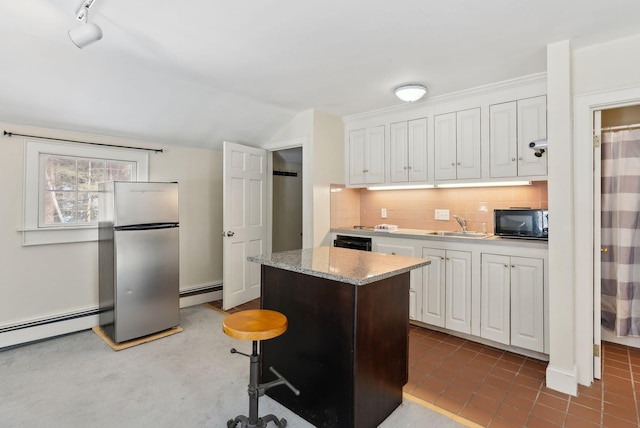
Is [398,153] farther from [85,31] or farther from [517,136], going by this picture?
[85,31]

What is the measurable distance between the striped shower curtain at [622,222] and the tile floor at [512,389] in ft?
1.07

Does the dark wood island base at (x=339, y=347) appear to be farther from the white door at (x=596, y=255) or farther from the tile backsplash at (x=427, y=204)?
the tile backsplash at (x=427, y=204)

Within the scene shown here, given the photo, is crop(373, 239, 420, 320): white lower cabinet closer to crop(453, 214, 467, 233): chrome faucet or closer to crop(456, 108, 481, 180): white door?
crop(453, 214, 467, 233): chrome faucet

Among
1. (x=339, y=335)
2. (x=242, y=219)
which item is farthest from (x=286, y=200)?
(x=339, y=335)

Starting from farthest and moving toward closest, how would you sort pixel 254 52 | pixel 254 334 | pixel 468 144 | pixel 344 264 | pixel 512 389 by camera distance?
pixel 468 144
pixel 254 52
pixel 512 389
pixel 344 264
pixel 254 334

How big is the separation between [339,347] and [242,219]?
263 centimetres

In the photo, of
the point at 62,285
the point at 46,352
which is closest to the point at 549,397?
the point at 46,352

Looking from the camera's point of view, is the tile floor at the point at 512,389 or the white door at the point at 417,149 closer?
the tile floor at the point at 512,389

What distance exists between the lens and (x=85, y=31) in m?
1.90

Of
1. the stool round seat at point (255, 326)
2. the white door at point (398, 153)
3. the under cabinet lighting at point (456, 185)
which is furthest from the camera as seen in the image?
the white door at point (398, 153)

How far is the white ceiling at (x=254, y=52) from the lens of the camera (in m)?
1.96

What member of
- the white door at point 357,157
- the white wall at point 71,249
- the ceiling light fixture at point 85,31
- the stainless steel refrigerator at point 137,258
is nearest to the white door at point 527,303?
the white door at point 357,157

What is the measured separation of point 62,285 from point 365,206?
350 centimetres

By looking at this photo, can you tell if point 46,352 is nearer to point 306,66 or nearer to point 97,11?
point 97,11
